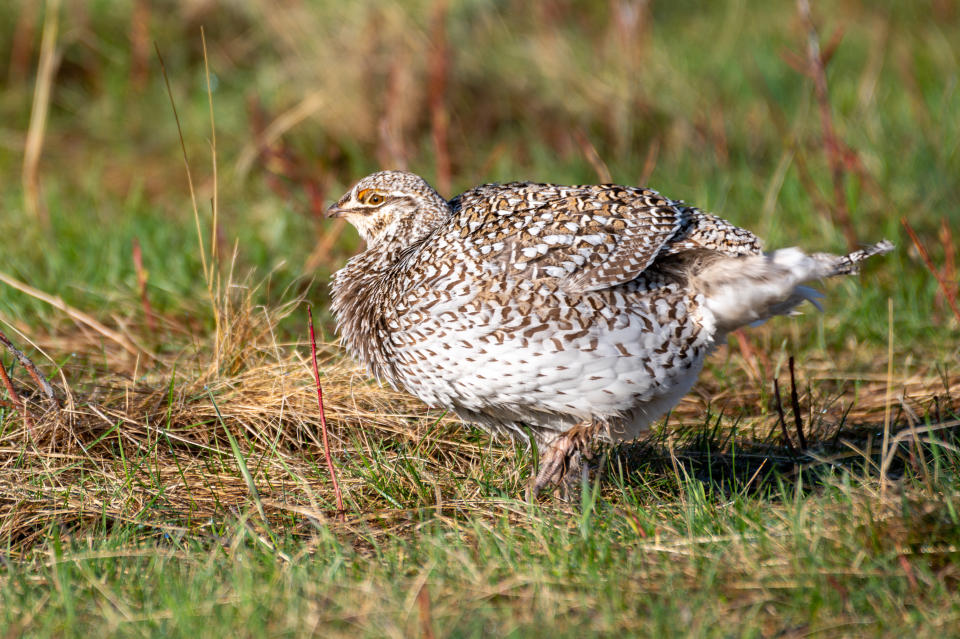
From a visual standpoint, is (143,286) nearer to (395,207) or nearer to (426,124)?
(395,207)

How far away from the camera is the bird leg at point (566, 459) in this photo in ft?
13.2

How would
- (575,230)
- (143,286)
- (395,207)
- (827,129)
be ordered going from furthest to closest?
(827,129), (143,286), (395,207), (575,230)

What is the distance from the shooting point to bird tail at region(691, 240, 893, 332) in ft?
12.1

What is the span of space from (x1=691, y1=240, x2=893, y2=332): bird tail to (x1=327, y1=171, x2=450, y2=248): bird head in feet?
3.80

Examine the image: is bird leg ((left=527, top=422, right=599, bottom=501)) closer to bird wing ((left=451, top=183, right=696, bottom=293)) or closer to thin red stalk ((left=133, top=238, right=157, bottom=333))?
bird wing ((left=451, top=183, right=696, bottom=293))

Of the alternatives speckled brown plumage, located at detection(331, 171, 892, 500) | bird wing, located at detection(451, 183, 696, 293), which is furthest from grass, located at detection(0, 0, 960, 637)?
bird wing, located at detection(451, 183, 696, 293)

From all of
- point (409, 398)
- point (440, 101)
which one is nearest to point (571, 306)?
point (409, 398)

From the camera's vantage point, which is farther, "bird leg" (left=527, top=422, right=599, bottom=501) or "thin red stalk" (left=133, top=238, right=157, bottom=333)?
"thin red stalk" (left=133, top=238, right=157, bottom=333)

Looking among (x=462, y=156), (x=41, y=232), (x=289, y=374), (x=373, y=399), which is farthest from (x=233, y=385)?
(x=462, y=156)

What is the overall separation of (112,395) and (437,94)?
304 cm

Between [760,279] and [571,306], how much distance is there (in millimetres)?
660

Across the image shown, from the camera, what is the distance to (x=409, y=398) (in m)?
4.75

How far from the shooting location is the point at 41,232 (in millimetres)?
6430

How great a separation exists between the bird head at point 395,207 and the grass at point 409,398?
2.02 feet
